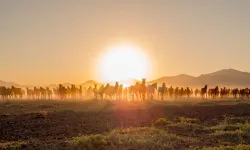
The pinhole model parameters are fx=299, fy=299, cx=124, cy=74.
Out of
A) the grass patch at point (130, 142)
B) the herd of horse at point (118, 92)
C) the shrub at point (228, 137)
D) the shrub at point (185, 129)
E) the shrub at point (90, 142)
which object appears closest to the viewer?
the shrub at point (90, 142)

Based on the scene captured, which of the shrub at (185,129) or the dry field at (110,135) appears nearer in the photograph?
the dry field at (110,135)

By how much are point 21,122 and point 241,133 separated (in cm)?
1974

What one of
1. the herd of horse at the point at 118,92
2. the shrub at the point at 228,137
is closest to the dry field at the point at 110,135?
the shrub at the point at 228,137

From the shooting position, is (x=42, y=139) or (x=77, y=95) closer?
(x=42, y=139)

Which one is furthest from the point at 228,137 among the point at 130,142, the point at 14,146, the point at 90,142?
the point at 14,146

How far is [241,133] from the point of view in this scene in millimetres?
22797

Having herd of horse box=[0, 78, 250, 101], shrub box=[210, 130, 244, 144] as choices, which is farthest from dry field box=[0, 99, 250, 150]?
herd of horse box=[0, 78, 250, 101]

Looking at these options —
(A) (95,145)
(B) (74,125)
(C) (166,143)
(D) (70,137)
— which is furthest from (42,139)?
(C) (166,143)

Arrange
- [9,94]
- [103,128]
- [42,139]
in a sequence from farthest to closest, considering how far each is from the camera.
→ [9,94] → [103,128] → [42,139]

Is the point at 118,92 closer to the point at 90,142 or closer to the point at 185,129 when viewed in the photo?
the point at 185,129

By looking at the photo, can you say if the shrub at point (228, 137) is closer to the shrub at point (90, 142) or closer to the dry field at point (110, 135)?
the dry field at point (110, 135)

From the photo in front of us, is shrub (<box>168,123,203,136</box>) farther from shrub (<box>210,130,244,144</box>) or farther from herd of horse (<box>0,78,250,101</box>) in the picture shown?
herd of horse (<box>0,78,250,101</box>)

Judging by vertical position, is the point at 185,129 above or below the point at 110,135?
below

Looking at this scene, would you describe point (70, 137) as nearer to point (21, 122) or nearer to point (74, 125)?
point (74, 125)
